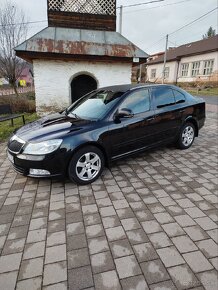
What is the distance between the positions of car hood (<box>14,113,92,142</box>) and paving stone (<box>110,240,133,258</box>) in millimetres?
1804

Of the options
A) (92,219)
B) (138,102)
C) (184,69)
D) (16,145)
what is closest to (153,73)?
→ (184,69)

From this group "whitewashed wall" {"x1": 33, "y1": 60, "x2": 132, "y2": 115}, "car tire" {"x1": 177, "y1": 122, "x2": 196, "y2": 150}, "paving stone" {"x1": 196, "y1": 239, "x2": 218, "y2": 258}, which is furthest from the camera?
"whitewashed wall" {"x1": 33, "y1": 60, "x2": 132, "y2": 115}

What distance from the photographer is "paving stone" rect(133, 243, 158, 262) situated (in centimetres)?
217

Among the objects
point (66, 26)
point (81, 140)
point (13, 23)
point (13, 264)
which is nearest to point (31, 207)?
point (13, 264)

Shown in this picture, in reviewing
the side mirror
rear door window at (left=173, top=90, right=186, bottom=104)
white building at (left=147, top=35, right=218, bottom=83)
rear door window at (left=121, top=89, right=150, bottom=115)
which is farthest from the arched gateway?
white building at (left=147, top=35, right=218, bottom=83)

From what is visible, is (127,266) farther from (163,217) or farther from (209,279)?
(163,217)

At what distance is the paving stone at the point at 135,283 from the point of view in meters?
1.88

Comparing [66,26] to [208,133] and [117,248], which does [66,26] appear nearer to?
[208,133]

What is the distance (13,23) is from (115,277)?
17180 millimetres

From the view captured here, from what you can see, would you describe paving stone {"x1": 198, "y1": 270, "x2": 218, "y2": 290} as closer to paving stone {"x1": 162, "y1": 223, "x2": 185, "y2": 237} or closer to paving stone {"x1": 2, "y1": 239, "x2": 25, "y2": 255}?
paving stone {"x1": 162, "y1": 223, "x2": 185, "y2": 237}

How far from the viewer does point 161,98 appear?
4707 millimetres

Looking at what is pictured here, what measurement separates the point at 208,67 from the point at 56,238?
32.3m

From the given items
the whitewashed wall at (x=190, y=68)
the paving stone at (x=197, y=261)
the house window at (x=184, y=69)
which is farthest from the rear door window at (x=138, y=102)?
the house window at (x=184, y=69)

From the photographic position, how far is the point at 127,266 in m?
2.08
